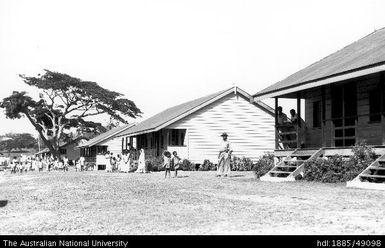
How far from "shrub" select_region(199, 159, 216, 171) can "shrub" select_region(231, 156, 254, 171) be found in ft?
4.05

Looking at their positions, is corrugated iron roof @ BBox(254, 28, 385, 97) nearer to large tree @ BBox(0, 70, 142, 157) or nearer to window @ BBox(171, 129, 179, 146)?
window @ BBox(171, 129, 179, 146)

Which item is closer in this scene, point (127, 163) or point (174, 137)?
point (127, 163)

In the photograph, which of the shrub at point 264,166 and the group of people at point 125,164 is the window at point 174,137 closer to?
the group of people at point 125,164

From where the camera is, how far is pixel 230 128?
35031 millimetres

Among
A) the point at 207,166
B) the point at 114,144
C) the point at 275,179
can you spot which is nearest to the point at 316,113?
the point at 275,179

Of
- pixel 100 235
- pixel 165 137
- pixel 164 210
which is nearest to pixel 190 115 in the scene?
pixel 165 137

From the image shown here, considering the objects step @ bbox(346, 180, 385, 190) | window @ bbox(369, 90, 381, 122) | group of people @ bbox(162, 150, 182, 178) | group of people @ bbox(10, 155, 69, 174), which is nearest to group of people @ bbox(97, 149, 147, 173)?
group of people @ bbox(162, 150, 182, 178)

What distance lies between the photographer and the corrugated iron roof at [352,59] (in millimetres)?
15913

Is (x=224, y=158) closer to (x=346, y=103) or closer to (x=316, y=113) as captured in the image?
(x=316, y=113)

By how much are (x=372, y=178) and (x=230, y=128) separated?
67.4 feet

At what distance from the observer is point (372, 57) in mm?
16125

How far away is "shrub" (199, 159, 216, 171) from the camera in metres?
33.2
